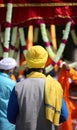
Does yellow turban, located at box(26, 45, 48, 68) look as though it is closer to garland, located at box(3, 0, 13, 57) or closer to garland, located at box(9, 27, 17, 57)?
garland, located at box(3, 0, 13, 57)

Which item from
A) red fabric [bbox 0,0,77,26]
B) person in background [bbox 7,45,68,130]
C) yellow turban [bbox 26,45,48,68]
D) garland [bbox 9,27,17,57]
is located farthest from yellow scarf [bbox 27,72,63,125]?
garland [bbox 9,27,17,57]

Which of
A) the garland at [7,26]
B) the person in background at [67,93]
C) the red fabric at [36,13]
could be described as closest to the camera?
the person in background at [67,93]

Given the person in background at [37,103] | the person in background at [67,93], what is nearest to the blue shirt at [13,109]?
the person in background at [37,103]

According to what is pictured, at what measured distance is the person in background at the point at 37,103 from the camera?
3375 millimetres

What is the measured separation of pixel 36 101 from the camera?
3389 mm

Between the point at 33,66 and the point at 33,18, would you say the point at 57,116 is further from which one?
the point at 33,18

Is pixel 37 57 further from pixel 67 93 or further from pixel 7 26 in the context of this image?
pixel 7 26

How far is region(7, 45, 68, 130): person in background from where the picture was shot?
11.1 ft

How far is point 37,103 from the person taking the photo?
11.1 feet

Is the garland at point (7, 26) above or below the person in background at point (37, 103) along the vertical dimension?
below

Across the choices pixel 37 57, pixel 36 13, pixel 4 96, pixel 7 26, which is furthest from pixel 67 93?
pixel 37 57

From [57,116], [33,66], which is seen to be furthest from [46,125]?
[33,66]

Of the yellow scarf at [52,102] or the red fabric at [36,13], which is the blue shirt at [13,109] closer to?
the yellow scarf at [52,102]

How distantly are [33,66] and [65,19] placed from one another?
3.56 m
